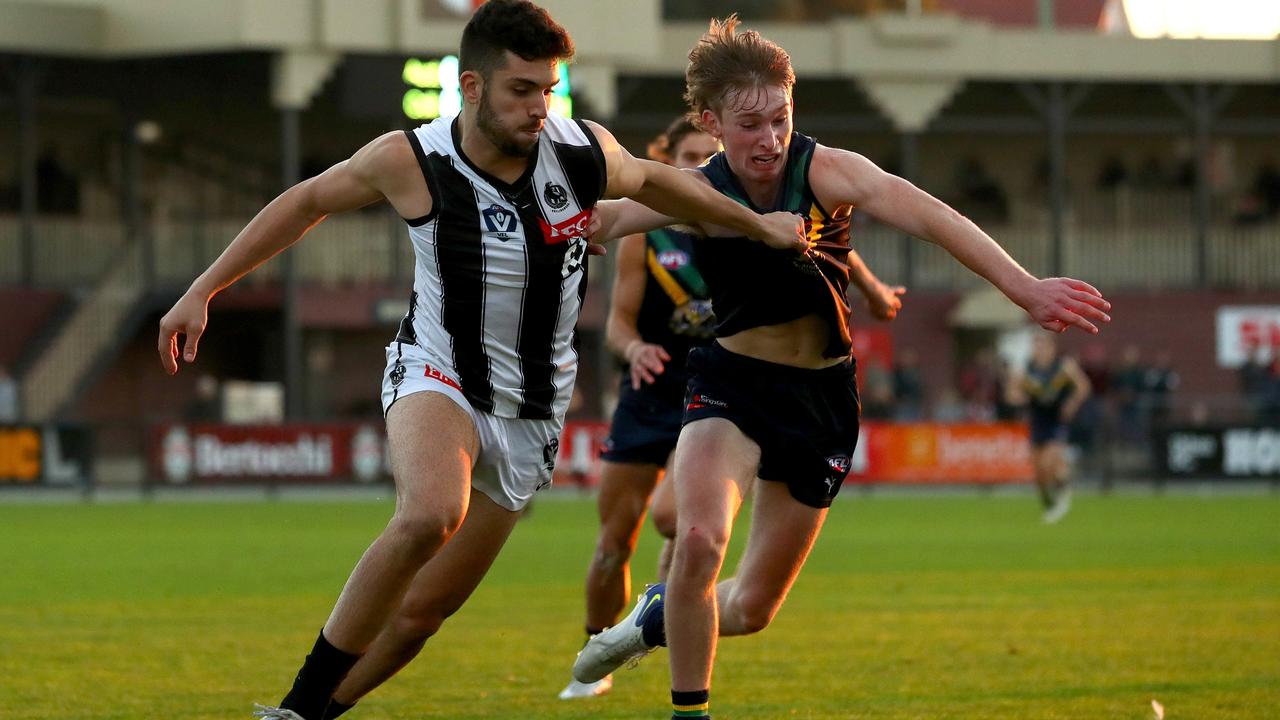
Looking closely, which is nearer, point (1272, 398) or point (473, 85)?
point (473, 85)

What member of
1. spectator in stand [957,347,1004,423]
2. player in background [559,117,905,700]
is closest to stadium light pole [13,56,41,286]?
spectator in stand [957,347,1004,423]

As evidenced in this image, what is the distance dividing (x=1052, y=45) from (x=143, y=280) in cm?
1796

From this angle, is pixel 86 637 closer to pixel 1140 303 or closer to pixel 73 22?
pixel 73 22

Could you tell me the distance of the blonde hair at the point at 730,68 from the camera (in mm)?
7316

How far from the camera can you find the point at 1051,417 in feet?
78.3

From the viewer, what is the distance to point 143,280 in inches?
1435

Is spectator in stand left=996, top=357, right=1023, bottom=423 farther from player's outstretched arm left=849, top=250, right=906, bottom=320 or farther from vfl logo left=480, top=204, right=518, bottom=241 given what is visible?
vfl logo left=480, top=204, right=518, bottom=241

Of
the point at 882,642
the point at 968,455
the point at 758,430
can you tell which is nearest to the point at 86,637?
the point at 882,642

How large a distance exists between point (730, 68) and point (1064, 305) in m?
1.54

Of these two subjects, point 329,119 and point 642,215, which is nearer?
point 642,215

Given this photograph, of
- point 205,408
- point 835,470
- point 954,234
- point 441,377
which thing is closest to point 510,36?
point 441,377

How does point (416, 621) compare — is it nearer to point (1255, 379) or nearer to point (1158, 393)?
point (1158, 393)

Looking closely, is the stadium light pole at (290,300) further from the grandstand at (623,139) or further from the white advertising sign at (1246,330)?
the white advertising sign at (1246,330)

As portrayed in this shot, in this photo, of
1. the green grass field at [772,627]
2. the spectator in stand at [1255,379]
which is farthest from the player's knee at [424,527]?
A: the spectator in stand at [1255,379]
